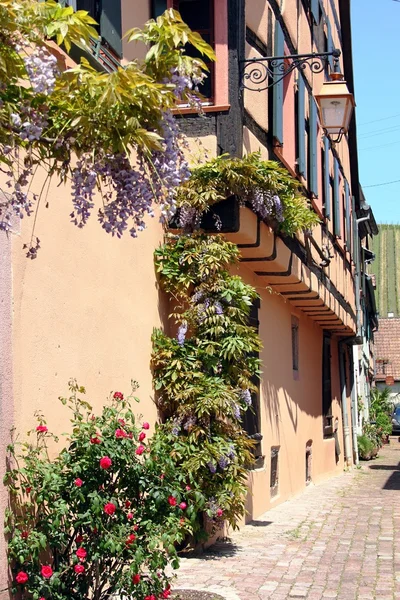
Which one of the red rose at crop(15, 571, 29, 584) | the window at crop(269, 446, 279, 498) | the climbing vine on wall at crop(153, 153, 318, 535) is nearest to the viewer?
the red rose at crop(15, 571, 29, 584)

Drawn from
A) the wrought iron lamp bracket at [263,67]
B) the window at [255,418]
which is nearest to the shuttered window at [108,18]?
the wrought iron lamp bracket at [263,67]

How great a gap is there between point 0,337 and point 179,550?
347 cm

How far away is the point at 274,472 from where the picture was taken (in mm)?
12086

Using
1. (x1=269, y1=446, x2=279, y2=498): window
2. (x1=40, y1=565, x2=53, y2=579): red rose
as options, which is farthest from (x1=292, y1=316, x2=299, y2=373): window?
(x1=40, y1=565, x2=53, y2=579): red rose

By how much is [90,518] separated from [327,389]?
41.3 feet

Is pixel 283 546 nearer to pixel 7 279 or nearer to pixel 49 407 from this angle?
pixel 49 407

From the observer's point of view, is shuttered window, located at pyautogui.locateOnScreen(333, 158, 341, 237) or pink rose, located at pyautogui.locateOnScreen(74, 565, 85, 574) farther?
shuttered window, located at pyautogui.locateOnScreen(333, 158, 341, 237)

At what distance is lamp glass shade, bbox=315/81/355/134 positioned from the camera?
10.3 metres

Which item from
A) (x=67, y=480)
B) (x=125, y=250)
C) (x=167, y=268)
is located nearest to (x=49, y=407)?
(x=67, y=480)

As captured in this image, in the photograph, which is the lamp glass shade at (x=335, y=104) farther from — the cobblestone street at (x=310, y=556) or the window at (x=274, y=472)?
the cobblestone street at (x=310, y=556)

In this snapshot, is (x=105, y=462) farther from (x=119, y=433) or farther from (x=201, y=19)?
(x=201, y=19)

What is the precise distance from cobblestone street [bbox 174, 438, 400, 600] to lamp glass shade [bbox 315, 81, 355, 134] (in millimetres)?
4391

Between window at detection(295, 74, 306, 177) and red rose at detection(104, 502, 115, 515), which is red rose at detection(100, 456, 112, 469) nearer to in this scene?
red rose at detection(104, 502, 115, 515)

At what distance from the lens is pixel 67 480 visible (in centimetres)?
550
